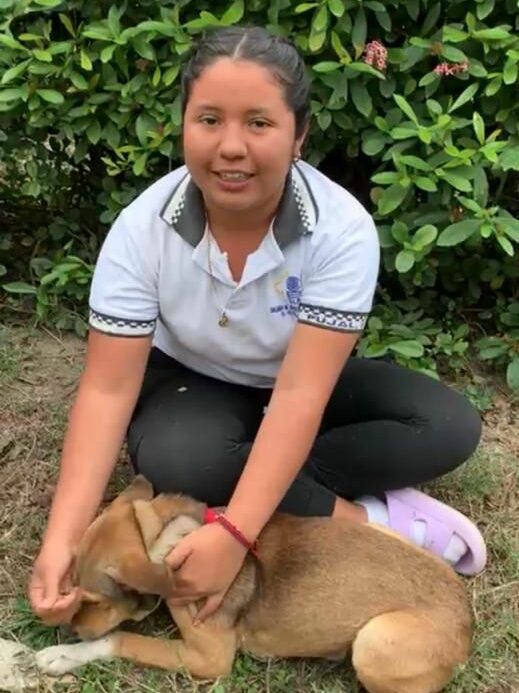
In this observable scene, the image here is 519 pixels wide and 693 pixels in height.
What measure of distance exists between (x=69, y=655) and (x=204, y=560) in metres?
0.46

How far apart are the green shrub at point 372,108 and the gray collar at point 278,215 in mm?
773

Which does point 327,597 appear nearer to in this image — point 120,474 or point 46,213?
point 120,474

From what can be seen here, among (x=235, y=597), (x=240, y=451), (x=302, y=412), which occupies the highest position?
(x=302, y=412)

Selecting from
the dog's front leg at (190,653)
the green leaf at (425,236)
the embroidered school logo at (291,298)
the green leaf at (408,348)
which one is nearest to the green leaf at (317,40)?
the green leaf at (425,236)

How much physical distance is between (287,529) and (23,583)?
2.63ft

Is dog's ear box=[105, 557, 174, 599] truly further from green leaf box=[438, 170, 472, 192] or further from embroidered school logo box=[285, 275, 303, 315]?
green leaf box=[438, 170, 472, 192]

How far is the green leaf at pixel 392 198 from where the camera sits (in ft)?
11.8

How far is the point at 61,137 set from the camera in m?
3.96

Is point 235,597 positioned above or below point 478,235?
below

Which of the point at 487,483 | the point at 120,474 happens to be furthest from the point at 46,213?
the point at 487,483

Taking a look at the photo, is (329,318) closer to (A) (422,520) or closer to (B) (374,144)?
(A) (422,520)

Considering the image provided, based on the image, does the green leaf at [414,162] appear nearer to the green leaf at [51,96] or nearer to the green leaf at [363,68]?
the green leaf at [363,68]

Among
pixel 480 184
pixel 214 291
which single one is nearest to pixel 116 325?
pixel 214 291

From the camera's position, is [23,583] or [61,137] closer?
[23,583]
